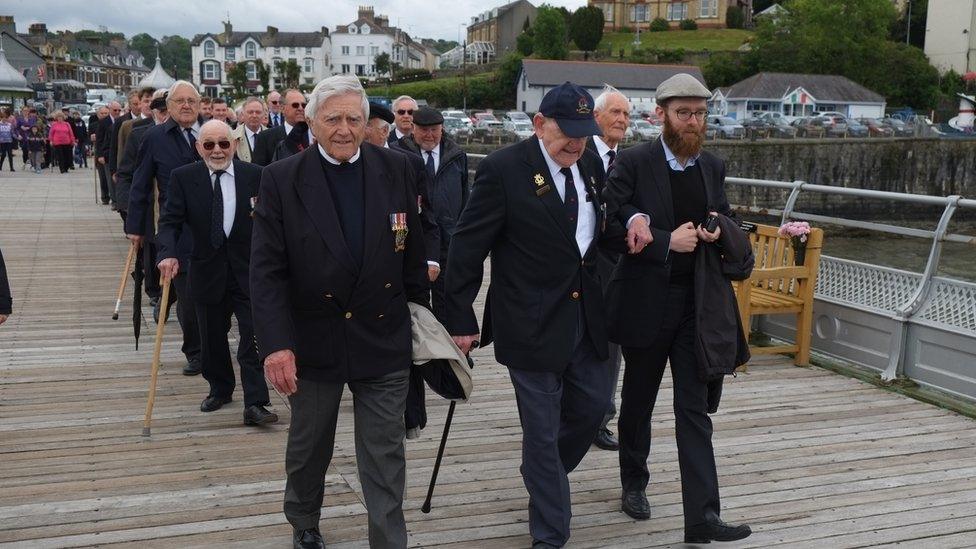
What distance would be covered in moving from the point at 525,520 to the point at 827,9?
285 ft

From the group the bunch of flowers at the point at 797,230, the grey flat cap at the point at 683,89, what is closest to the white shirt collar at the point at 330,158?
the grey flat cap at the point at 683,89

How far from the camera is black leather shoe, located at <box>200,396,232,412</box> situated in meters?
6.25

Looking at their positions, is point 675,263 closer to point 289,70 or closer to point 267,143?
point 267,143

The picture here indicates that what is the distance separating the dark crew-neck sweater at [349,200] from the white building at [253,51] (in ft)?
426

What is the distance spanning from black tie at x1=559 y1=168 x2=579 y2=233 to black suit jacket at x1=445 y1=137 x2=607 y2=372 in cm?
3

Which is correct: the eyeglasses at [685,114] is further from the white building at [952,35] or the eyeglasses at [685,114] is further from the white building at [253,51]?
the white building at [253,51]

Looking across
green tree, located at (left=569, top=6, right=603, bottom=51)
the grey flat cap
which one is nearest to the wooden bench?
the grey flat cap

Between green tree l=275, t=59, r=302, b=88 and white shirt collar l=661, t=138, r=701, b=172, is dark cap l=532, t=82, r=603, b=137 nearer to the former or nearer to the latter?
white shirt collar l=661, t=138, r=701, b=172

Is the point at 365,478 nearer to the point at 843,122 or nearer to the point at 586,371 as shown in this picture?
the point at 586,371

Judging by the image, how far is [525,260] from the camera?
13.3 feet

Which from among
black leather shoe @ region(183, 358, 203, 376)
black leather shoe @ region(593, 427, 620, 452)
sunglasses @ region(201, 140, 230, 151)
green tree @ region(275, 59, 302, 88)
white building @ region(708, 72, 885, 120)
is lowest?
black leather shoe @ region(183, 358, 203, 376)

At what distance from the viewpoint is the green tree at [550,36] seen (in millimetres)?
102875

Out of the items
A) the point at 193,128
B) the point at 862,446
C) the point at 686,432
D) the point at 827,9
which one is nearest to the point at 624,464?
the point at 686,432

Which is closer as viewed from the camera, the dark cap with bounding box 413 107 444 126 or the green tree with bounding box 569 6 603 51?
the dark cap with bounding box 413 107 444 126
